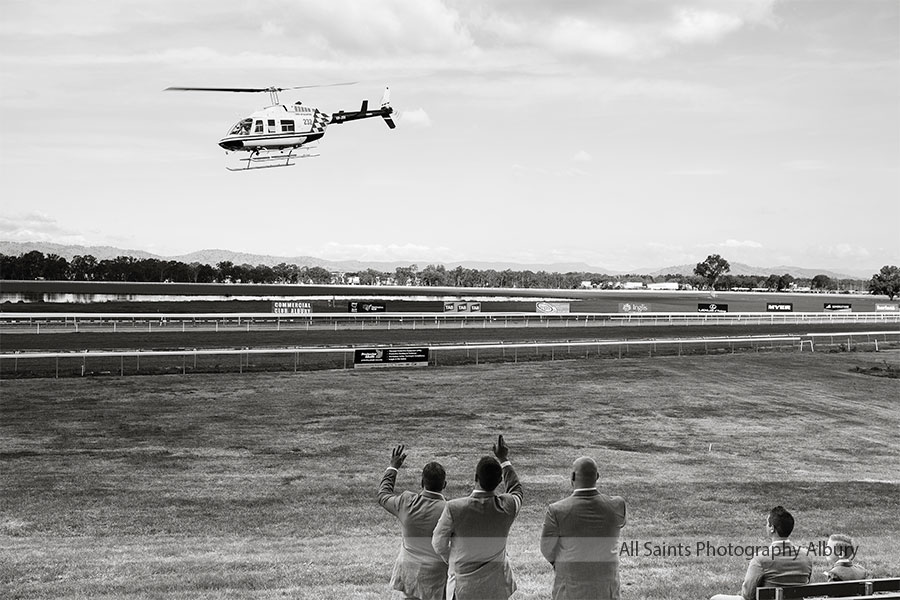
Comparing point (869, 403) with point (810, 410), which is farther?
point (869, 403)

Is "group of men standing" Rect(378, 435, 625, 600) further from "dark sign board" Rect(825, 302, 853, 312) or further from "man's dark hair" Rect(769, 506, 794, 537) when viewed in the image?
"dark sign board" Rect(825, 302, 853, 312)

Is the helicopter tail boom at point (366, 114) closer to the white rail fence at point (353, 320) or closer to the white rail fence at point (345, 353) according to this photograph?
the white rail fence at point (345, 353)

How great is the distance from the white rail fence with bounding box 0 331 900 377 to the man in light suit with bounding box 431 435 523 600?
89.0 feet

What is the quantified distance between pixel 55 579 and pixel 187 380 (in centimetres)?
2103

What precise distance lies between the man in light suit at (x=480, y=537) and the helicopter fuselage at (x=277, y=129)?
16118 mm

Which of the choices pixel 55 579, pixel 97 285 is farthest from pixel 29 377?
pixel 97 285

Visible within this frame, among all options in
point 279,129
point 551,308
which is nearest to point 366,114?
point 279,129

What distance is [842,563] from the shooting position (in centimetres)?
584

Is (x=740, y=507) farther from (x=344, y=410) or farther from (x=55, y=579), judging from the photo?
(x=344, y=410)

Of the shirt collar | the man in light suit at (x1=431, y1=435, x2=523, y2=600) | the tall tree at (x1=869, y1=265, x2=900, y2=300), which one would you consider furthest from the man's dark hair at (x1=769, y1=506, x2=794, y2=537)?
the tall tree at (x1=869, y1=265, x2=900, y2=300)

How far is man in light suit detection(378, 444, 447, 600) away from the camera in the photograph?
5.61 metres

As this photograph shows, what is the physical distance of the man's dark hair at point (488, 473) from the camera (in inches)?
213

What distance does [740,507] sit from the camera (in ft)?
42.4

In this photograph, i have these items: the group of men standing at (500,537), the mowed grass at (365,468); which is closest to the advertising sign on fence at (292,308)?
the mowed grass at (365,468)
